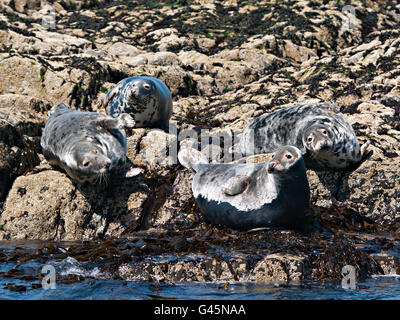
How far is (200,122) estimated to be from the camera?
1172 cm

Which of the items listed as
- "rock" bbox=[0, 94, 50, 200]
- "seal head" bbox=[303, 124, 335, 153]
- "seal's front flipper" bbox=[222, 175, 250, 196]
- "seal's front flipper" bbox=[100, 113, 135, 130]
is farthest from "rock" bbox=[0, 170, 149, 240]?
"seal head" bbox=[303, 124, 335, 153]

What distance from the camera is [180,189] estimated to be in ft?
25.8

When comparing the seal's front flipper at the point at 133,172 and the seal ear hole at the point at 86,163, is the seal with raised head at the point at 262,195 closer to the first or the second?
the seal's front flipper at the point at 133,172

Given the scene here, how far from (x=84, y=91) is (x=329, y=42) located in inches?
357

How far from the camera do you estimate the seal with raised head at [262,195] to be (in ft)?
20.6

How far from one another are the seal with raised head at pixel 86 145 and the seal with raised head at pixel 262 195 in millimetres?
1501

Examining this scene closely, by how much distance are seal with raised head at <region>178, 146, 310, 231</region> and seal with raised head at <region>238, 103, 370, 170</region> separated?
3.94 ft

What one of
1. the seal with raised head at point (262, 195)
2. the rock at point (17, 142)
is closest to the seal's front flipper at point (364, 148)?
the seal with raised head at point (262, 195)

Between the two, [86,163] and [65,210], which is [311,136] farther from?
[65,210]

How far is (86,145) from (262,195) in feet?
8.47

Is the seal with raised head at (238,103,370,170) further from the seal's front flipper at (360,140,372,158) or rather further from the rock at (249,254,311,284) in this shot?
the rock at (249,254,311,284)

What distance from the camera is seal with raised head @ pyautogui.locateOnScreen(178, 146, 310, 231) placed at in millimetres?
6289

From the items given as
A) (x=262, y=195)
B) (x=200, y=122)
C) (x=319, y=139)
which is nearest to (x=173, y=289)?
(x=262, y=195)
